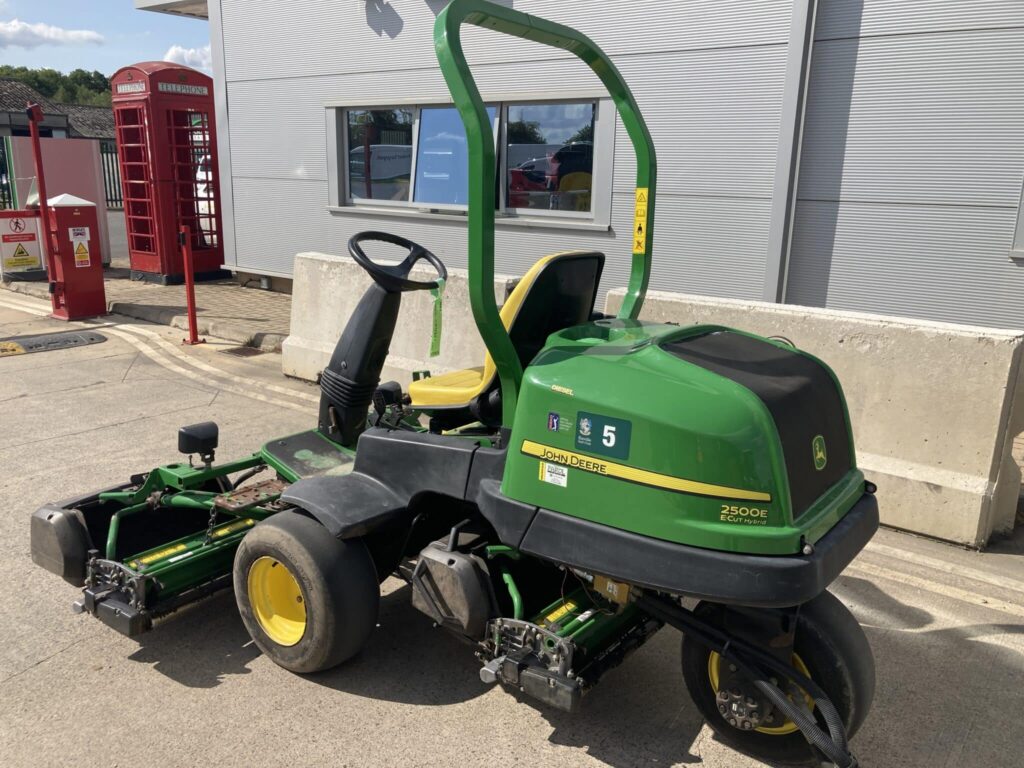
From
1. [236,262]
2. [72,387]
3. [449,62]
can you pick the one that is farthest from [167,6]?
[449,62]

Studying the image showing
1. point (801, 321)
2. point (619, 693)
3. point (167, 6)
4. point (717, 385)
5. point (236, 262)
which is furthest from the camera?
point (167, 6)

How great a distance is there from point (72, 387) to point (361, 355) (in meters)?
4.58

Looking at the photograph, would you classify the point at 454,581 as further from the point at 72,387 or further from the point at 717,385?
the point at 72,387

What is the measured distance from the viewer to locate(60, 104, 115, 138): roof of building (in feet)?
144

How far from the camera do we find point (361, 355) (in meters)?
3.81

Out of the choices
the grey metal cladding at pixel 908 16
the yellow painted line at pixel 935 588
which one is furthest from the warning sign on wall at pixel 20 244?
the yellow painted line at pixel 935 588

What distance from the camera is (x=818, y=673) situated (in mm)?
2623

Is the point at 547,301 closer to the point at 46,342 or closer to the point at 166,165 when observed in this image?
the point at 46,342

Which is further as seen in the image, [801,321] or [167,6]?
[167,6]

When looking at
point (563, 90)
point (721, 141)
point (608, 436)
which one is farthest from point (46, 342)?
point (608, 436)

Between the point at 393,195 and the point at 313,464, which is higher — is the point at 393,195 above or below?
above

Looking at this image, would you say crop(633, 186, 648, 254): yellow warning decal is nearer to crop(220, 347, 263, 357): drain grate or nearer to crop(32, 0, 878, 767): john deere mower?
crop(32, 0, 878, 767): john deere mower

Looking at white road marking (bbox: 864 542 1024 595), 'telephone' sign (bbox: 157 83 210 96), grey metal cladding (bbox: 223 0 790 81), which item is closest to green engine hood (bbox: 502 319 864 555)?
white road marking (bbox: 864 542 1024 595)

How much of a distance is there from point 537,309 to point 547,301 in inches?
2.3
